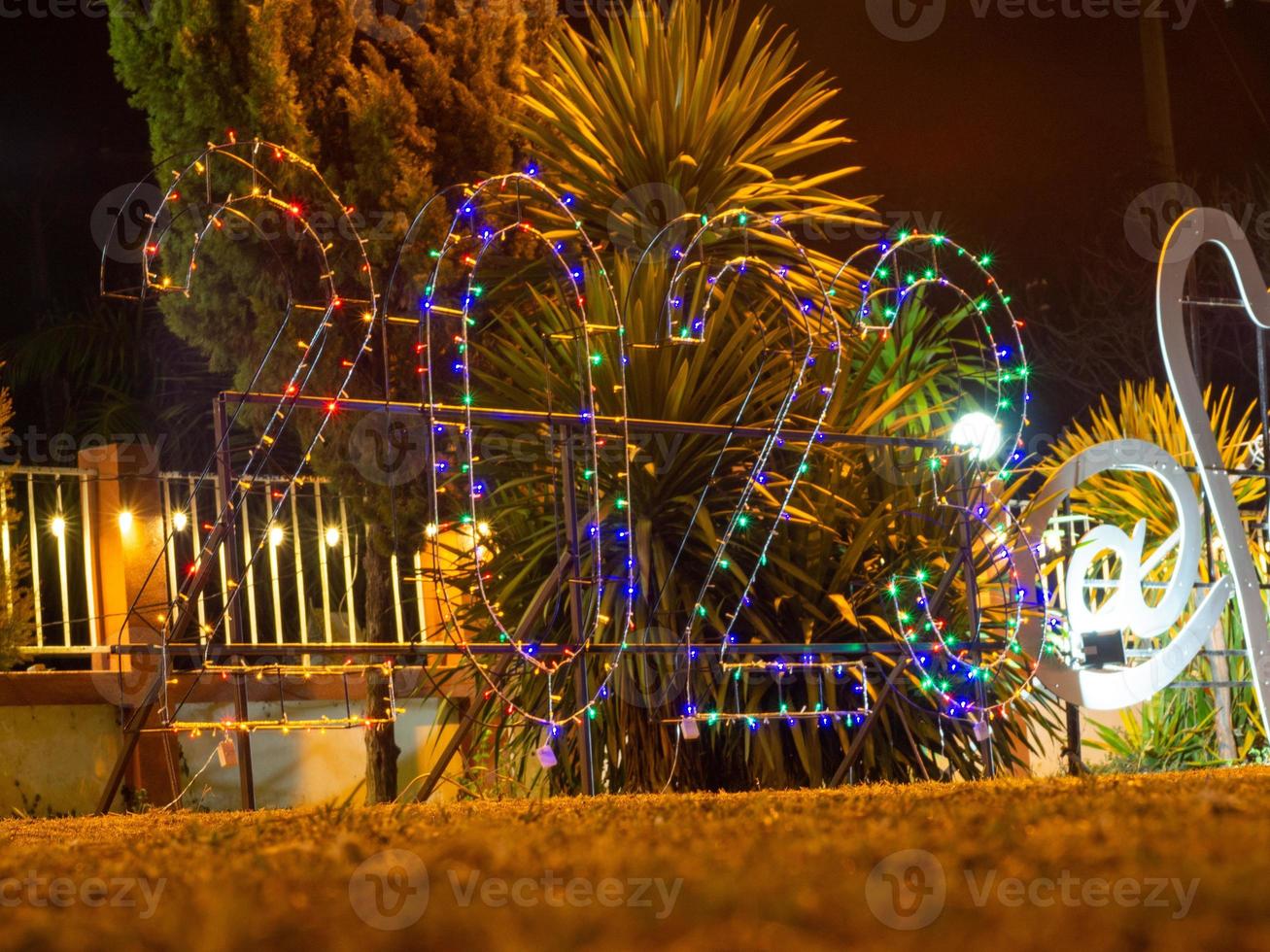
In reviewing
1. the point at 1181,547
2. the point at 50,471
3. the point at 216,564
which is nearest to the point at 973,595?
the point at 1181,547

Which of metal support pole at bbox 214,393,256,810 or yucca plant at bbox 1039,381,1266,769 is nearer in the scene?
metal support pole at bbox 214,393,256,810

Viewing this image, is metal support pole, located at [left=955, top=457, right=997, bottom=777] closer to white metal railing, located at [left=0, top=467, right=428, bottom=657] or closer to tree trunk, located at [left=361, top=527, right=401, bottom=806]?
white metal railing, located at [left=0, top=467, right=428, bottom=657]

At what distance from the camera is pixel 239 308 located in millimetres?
8453

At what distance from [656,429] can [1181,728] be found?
553 cm

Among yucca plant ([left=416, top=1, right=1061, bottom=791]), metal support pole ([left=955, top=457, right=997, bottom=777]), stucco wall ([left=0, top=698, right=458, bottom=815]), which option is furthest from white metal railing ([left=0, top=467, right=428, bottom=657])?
metal support pole ([left=955, top=457, right=997, bottom=777])

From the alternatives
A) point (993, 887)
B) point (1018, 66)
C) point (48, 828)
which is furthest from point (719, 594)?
point (1018, 66)

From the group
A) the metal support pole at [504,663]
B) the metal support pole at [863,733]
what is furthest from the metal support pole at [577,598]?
the metal support pole at [863,733]

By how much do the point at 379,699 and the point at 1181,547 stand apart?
12.3ft

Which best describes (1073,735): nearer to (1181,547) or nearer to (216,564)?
(1181,547)

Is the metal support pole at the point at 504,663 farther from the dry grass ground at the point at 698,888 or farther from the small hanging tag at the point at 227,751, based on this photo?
the dry grass ground at the point at 698,888

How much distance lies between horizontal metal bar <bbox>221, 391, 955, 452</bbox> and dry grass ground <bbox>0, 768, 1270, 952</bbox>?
2777mm

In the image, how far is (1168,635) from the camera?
943 centimetres

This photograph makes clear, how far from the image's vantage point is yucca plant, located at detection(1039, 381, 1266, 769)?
9.18 m

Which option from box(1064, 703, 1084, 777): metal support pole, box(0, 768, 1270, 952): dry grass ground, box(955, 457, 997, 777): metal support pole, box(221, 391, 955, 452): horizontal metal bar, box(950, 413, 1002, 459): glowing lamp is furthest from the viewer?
box(1064, 703, 1084, 777): metal support pole
